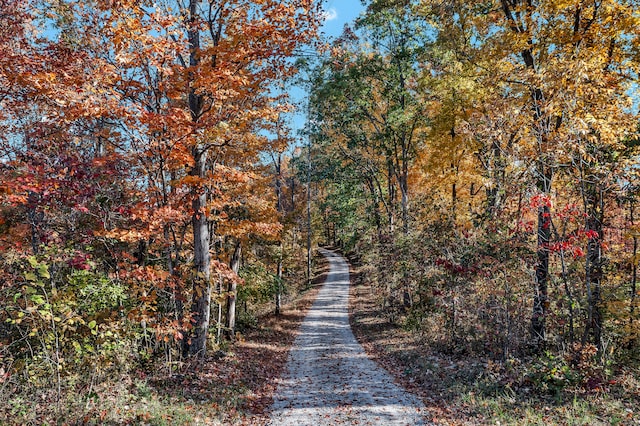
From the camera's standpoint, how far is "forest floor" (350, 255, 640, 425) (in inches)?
244

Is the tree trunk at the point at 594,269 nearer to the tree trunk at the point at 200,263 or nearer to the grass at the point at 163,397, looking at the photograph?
the grass at the point at 163,397

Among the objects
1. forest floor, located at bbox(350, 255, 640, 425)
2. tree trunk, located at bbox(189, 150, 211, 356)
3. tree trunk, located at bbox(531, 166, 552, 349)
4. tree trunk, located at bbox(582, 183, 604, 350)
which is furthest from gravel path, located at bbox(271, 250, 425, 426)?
tree trunk, located at bbox(582, 183, 604, 350)

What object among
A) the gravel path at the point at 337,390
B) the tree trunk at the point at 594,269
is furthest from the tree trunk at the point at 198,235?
the tree trunk at the point at 594,269

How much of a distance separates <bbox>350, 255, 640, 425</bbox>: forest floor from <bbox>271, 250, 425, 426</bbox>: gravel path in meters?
0.56

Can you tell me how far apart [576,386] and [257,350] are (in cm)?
1023

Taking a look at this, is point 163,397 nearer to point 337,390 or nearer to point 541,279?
point 337,390

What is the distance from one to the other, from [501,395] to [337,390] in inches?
144

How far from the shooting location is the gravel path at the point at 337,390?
715 centimetres

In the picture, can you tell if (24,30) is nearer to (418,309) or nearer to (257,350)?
(257,350)

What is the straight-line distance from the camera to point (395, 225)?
1798 cm

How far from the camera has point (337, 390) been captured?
348 inches

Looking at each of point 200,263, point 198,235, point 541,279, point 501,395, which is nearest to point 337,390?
point 501,395

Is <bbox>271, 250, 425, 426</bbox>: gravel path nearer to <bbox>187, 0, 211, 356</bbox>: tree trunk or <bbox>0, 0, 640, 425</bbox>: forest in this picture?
<bbox>0, 0, 640, 425</bbox>: forest

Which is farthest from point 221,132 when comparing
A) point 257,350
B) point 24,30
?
point 257,350
